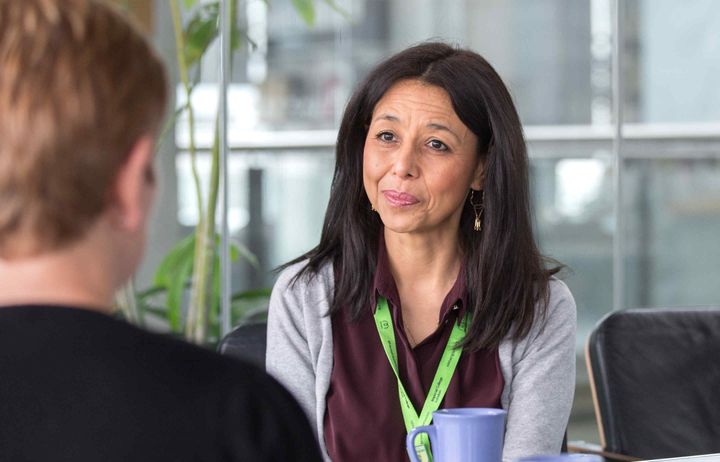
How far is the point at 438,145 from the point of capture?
206cm

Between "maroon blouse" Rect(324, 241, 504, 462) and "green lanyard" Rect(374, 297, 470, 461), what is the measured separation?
0.04 ft

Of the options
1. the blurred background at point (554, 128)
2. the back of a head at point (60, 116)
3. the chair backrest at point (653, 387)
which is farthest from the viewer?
the blurred background at point (554, 128)

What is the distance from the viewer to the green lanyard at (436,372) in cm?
187

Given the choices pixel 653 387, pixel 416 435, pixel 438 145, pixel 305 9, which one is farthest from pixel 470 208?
pixel 305 9

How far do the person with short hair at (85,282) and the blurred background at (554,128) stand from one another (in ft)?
11.7

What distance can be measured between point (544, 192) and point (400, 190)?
8.20 feet

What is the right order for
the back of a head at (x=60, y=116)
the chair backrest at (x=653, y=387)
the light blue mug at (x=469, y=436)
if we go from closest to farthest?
1. the back of a head at (x=60, y=116)
2. the light blue mug at (x=469, y=436)
3. the chair backrest at (x=653, y=387)

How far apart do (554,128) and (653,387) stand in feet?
7.35

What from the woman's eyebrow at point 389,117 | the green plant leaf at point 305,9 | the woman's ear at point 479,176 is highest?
the green plant leaf at point 305,9

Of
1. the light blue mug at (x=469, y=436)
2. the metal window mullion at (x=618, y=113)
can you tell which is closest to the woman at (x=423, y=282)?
the light blue mug at (x=469, y=436)

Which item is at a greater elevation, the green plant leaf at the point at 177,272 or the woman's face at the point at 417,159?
the woman's face at the point at 417,159

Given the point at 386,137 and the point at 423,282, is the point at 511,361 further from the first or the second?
the point at 386,137

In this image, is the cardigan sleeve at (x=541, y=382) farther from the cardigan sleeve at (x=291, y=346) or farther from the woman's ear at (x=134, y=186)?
the woman's ear at (x=134, y=186)

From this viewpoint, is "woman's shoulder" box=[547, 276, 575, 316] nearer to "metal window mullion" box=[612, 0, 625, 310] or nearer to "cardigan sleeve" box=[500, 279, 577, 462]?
"cardigan sleeve" box=[500, 279, 577, 462]
